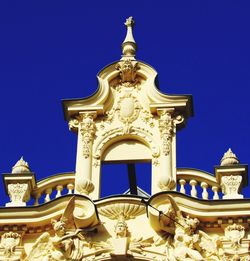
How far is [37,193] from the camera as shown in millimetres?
20797

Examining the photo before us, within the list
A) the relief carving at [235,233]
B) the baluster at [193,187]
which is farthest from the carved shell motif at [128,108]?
the relief carving at [235,233]

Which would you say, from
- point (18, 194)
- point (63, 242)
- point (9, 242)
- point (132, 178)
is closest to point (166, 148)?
point (132, 178)

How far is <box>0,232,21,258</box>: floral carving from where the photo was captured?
19781mm

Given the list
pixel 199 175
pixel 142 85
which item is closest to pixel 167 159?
pixel 199 175

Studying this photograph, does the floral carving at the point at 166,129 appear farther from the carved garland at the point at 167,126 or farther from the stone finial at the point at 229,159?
the stone finial at the point at 229,159

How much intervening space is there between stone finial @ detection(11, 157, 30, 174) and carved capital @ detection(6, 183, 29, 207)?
1.00 ft

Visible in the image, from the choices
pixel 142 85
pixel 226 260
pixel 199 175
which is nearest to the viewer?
pixel 226 260

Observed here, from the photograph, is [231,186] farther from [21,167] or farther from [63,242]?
[21,167]

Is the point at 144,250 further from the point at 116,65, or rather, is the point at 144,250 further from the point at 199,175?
the point at 116,65

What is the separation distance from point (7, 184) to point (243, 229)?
4.77 metres

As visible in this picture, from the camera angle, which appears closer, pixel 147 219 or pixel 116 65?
pixel 147 219

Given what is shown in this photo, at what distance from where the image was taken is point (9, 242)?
1994 cm

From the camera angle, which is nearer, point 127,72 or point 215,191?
point 215,191

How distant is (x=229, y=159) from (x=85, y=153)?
9.59 feet
